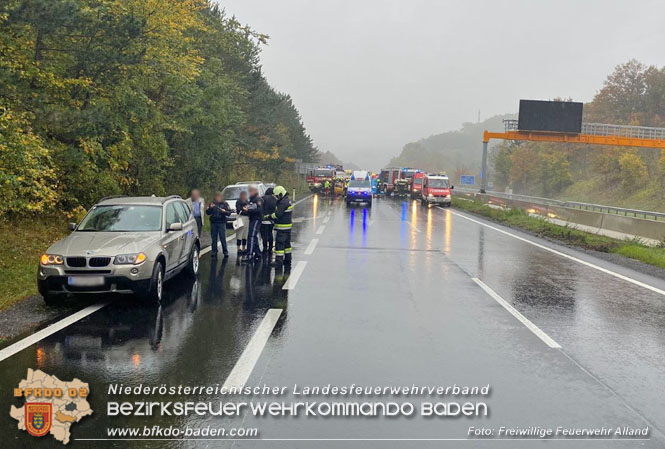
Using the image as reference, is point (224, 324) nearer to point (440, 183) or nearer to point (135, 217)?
point (135, 217)

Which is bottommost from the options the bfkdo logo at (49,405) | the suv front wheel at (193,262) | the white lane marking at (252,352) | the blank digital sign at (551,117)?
the bfkdo logo at (49,405)

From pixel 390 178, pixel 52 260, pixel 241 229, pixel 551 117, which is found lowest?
pixel 241 229

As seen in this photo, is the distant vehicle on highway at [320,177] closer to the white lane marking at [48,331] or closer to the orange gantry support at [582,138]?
the orange gantry support at [582,138]

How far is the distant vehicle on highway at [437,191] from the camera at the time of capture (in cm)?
3850

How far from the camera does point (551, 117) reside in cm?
4631

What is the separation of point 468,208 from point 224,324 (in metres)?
29.1

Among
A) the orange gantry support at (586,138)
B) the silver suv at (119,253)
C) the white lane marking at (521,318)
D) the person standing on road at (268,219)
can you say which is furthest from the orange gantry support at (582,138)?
the silver suv at (119,253)

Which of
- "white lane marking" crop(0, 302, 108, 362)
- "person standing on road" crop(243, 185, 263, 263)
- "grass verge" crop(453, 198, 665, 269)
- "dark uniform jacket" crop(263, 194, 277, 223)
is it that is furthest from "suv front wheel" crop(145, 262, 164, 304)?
"grass verge" crop(453, 198, 665, 269)

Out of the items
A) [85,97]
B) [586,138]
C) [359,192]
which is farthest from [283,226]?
[586,138]

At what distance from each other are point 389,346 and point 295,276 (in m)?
4.79

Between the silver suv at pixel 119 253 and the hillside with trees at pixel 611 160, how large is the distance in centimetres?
6004

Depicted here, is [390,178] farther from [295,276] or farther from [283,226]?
[295,276]

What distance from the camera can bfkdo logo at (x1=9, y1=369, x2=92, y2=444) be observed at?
441cm

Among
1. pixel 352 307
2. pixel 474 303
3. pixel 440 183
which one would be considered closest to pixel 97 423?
pixel 352 307
